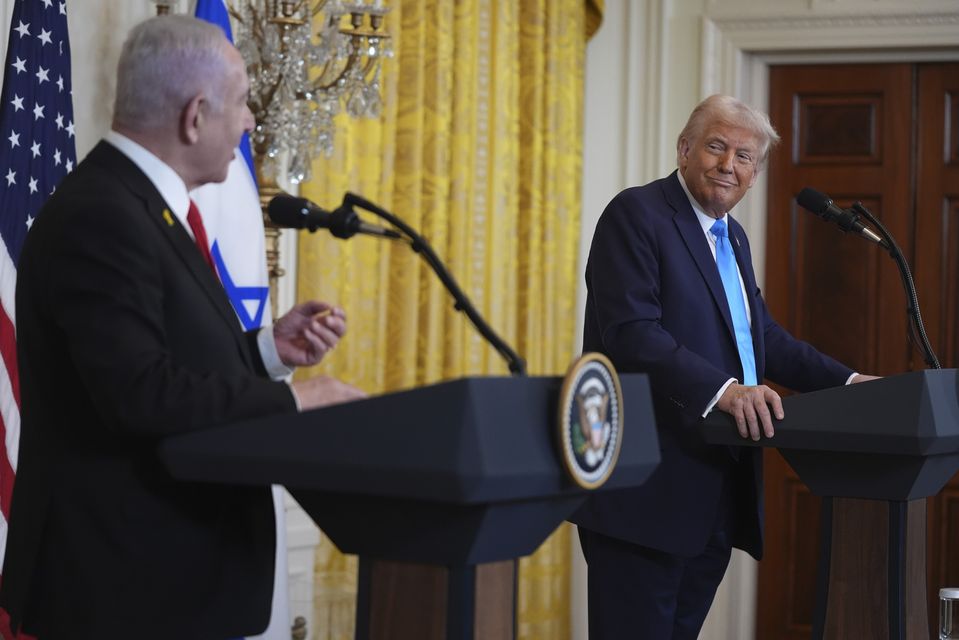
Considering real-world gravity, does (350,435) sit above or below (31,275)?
below

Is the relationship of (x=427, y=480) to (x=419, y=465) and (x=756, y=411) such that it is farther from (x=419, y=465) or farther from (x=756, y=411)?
(x=756, y=411)

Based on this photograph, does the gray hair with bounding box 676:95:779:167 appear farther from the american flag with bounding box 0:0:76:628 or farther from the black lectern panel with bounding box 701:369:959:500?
the american flag with bounding box 0:0:76:628

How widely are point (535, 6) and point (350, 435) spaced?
408cm

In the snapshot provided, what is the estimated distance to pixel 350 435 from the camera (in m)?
1.52

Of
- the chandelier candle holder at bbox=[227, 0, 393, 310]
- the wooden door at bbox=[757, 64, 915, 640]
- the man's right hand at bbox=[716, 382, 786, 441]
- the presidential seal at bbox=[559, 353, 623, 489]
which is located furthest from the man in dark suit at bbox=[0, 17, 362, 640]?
the wooden door at bbox=[757, 64, 915, 640]

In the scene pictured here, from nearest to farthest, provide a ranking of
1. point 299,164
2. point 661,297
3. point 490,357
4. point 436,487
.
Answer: point 436,487 → point 661,297 → point 299,164 → point 490,357

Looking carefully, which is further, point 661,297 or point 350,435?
point 661,297

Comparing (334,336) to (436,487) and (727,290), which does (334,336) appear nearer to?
(436,487)

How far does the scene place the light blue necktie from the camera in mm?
2852

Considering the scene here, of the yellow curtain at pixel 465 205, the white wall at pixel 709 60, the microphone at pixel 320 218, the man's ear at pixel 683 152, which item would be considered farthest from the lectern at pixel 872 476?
the white wall at pixel 709 60

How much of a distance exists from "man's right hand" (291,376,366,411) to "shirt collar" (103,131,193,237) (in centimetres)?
32

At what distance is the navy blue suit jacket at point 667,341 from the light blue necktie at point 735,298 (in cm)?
4

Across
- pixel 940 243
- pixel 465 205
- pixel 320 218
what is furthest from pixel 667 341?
pixel 940 243

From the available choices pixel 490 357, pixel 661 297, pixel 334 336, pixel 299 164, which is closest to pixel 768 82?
pixel 490 357
